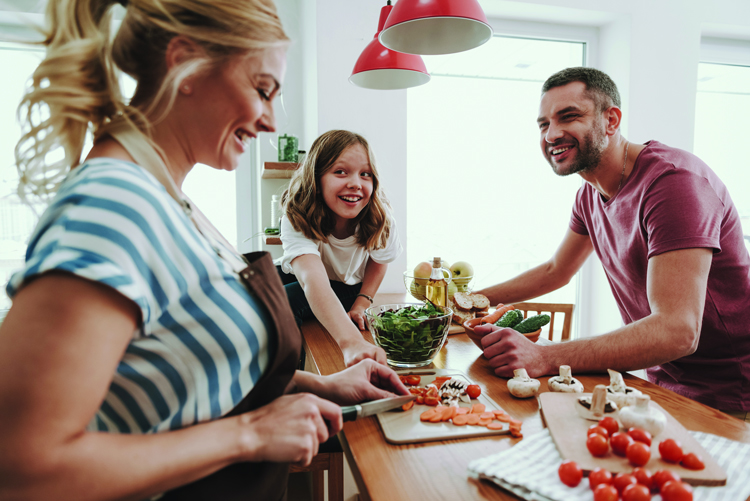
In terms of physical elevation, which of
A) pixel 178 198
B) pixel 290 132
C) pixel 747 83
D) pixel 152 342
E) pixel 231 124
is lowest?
pixel 152 342

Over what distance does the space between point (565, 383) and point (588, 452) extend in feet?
0.99

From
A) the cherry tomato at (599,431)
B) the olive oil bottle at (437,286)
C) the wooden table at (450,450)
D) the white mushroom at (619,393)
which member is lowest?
the wooden table at (450,450)

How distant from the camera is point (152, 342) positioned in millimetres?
583

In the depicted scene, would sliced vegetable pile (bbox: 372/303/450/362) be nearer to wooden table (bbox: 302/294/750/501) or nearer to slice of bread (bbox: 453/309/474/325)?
wooden table (bbox: 302/294/750/501)

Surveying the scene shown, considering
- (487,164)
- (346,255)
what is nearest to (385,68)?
(346,255)

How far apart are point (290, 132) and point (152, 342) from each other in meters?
2.79

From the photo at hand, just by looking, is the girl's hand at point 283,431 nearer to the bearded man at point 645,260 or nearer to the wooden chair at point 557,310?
the bearded man at point 645,260

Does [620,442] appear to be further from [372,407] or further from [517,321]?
[517,321]

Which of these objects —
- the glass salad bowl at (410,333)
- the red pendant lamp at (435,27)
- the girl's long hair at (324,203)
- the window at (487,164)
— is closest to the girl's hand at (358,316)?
the girl's long hair at (324,203)

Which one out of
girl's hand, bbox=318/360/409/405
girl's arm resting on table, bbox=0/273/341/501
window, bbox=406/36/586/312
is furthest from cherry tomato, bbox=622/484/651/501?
window, bbox=406/36/586/312

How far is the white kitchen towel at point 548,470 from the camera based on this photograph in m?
0.64

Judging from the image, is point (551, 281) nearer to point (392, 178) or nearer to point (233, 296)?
point (392, 178)

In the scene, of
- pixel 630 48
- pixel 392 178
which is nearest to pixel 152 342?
pixel 392 178

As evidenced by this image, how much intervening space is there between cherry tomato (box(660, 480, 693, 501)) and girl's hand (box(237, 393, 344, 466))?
46 cm
